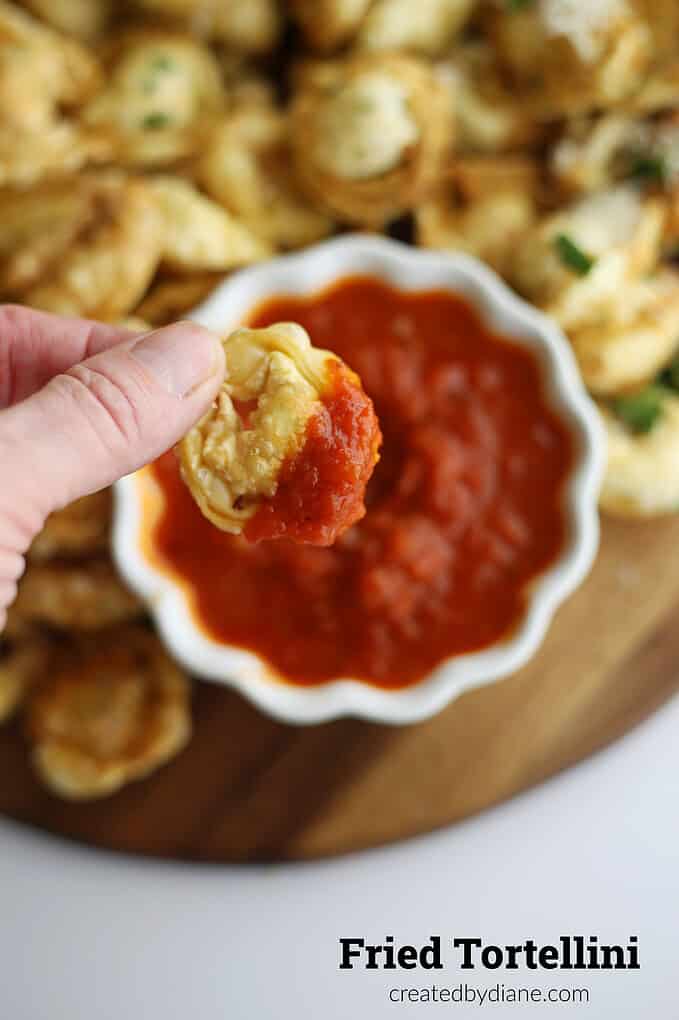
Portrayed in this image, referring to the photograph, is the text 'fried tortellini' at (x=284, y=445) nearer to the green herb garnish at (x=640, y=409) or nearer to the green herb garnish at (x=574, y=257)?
the green herb garnish at (x=574, y=257)

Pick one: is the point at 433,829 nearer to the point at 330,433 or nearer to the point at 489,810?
the point at 489,810

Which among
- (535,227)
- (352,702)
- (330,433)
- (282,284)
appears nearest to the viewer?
(330,433)

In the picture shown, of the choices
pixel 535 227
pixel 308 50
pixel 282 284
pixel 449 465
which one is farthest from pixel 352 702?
pixel 308 50

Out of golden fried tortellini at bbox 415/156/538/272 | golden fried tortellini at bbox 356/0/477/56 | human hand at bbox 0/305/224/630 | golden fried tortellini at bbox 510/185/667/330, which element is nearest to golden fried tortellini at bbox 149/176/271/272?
golden fried tortellini at bbox 415/156/538/272

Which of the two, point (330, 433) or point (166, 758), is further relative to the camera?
point (166, 758)

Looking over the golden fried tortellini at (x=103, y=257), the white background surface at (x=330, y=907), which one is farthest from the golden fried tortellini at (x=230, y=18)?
the white background surface at (x=330, y=907)

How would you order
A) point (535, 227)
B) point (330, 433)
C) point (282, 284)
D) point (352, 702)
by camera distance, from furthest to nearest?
point (535, 227) < point (282, 284) < point (352, 702) < point (330, 433)

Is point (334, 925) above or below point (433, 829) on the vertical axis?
below
